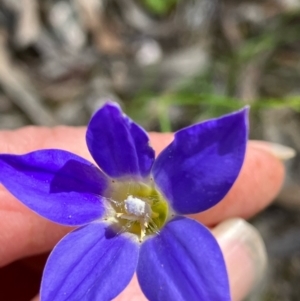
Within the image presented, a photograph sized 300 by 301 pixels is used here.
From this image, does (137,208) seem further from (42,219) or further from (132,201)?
(42,219)

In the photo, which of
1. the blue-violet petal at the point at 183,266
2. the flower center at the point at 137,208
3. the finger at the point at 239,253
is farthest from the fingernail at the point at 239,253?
the blue-violet petal at the point at 183,266

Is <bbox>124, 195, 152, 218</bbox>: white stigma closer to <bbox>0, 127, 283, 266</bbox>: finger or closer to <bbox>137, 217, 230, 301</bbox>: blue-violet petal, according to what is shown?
<bbox>137, 217, 230, 301</bbox>: blue-violet petal

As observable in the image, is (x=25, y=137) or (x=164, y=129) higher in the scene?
(x=25, y=137)

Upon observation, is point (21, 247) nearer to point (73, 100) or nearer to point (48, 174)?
point (48, 174)

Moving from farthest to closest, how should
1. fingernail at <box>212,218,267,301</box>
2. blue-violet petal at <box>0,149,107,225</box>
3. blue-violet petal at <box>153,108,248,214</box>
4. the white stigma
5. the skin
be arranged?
fingernail at <box>212,218,267,301</box> → the skin → the white stigma → blue-violet petal at <box>0,149,107,225</box> → blue-violet petal at <box>153,108,248,214</box>

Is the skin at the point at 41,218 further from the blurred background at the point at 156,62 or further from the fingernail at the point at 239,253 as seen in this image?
the blurred background at the point at 156,62

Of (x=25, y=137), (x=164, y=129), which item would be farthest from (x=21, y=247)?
(x=164, y=129)

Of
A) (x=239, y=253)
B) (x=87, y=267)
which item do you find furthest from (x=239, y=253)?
(x=87, y=267)

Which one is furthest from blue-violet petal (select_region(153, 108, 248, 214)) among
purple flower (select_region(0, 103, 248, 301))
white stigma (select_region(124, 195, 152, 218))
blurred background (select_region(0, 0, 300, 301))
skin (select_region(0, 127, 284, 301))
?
blurred background (select_region(0, 0, 300, 301))
